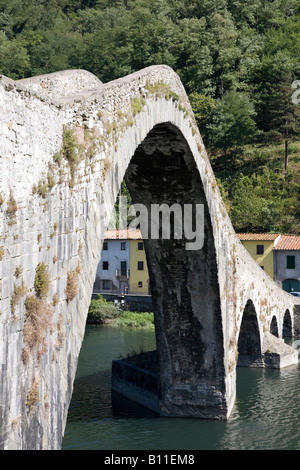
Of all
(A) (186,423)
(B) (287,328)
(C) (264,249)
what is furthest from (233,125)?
(A) (186,423)

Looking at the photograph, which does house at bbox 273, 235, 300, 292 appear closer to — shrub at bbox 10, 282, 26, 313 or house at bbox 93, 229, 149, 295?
house at bbox 93, 229, 149, 295

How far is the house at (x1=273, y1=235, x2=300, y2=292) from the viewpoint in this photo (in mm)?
37250

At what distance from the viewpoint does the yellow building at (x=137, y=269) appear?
134ft

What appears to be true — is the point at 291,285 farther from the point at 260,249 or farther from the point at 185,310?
the point at 185,310

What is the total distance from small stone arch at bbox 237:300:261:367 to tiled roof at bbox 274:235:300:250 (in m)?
13.1

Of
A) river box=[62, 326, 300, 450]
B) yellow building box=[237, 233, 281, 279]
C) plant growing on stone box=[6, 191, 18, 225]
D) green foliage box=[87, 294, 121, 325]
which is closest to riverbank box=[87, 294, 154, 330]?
green foliage box=[87, 294, 121, 325]

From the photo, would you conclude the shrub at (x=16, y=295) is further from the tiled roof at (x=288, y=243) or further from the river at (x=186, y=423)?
the tiled roof at (x=288, y=243)

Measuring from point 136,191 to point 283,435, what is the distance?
21.8ft

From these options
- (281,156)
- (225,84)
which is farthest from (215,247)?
(225,84)

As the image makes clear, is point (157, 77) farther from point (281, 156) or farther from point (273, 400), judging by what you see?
point (281, 156)

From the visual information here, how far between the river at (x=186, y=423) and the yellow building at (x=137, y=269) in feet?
58.9

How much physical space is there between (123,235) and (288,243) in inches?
382

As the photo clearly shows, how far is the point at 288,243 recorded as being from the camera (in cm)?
3788

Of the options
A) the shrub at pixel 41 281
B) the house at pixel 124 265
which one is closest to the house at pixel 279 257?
the house at pixel 124 265
